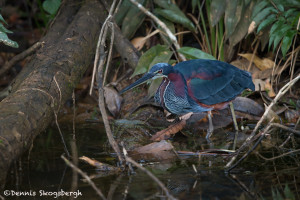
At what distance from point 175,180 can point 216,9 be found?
2901 mm

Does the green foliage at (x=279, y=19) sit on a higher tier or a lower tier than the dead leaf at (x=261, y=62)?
higher

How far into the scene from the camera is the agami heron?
4.66 metres

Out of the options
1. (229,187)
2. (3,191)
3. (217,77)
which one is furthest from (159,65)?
(3,191)

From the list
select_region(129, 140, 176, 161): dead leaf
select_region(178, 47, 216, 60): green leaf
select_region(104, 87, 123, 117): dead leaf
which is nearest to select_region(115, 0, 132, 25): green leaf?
select_region(104, 87, 123, 117): dead leaf

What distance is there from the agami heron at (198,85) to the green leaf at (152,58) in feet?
1.50

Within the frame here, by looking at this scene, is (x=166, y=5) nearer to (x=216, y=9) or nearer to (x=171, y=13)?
(x=171, y=13)

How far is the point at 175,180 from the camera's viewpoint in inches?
132

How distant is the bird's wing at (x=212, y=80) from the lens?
475cm

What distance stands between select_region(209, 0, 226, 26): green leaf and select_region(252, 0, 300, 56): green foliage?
0.42 m

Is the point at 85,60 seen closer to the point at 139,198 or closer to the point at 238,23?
the point at 238,23

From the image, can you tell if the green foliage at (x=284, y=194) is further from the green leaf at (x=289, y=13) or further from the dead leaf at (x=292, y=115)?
the green leaf at (x=289, y=13)

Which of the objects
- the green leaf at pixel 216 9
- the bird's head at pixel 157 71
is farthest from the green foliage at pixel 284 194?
the green leaf at pixel 216 9

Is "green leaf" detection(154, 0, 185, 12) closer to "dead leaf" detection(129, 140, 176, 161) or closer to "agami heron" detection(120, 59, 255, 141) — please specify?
"agami heron" detection(120, 59, 255, 141)

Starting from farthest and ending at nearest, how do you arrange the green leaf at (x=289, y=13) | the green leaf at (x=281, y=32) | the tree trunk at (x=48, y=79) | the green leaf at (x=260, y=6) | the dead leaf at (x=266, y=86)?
the dead leaf at (x=266, y=86) < the green leaf at (x=260, y=6) < the green leaf at (x=289, y=13) < the green leaf at (x=281, y=32) < the tree trunk at (x=48, y=79)
